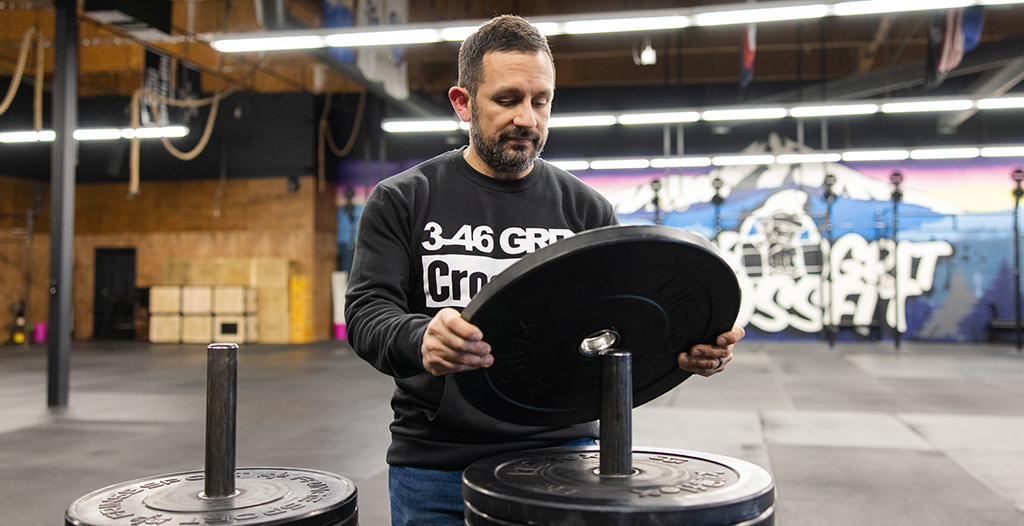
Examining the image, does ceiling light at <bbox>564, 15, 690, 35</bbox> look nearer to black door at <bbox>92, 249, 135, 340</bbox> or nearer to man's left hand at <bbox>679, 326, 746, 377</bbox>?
man's left hand at <bbox>679, 326, 746, 377</bbox>

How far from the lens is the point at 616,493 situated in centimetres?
89

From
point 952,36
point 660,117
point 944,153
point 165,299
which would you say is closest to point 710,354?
point 952,36

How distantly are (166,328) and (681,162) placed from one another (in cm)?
967

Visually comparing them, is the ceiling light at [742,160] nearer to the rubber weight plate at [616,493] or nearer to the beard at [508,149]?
the beard at [508,149]

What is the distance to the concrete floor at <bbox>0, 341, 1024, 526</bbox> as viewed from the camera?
321cm

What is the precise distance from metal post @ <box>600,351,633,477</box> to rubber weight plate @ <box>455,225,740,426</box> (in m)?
0.07

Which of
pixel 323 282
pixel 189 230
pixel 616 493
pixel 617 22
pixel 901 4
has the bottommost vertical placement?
pixel 616 493

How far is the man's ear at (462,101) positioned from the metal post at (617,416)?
1.82 feet

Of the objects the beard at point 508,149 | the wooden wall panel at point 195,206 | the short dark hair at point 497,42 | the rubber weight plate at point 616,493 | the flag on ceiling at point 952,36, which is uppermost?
the flag on ceiling at point 952,36

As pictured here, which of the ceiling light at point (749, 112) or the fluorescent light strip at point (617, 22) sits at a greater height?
the fluorescent light strip at point (617, 22)

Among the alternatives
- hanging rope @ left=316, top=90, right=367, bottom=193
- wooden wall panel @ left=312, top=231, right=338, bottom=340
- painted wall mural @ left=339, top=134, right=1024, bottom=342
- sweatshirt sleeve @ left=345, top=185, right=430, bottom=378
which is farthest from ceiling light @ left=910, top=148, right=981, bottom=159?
sweatshirt sleeve @ left=345, top=185, right=430, bottom=378

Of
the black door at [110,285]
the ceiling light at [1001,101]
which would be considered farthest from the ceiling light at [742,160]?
the black door at [110,285]

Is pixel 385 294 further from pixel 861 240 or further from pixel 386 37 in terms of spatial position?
pixel 861 240

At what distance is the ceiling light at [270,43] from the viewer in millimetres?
6258
